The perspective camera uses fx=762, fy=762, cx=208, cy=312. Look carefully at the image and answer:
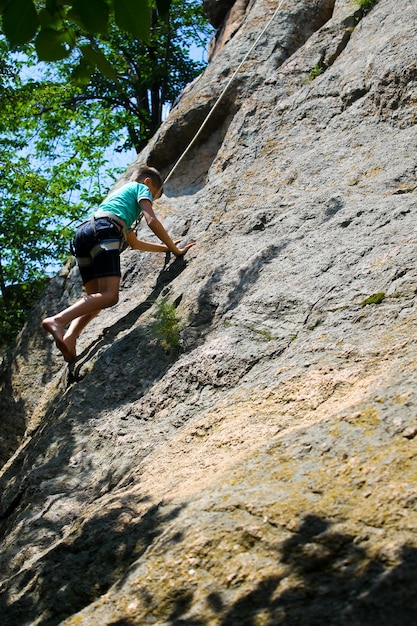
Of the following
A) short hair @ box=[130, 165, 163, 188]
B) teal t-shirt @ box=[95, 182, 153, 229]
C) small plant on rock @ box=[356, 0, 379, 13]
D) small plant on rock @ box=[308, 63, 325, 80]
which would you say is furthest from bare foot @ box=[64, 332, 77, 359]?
small plant on rock @ box=[356, 0, 379, 13]

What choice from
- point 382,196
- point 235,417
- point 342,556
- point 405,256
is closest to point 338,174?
point 382,196

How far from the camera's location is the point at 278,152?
747cm

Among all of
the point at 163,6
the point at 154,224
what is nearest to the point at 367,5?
the point at 154,224

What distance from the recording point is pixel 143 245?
7.39 meters

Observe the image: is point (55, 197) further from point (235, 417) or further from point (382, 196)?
point (235, 417)

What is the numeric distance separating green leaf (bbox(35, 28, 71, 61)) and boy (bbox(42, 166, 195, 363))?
3114mm

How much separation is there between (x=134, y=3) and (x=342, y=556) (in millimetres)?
2406

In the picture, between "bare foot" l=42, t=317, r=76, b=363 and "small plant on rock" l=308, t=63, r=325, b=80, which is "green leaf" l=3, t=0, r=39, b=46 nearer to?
"bare foot" l=42, t=317, r=76, b=363

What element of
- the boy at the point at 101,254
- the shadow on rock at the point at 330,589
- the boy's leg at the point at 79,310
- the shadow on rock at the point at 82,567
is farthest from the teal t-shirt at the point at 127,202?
the shadow on rock at the point at 330,589

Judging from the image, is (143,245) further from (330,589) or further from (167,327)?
(330,589)

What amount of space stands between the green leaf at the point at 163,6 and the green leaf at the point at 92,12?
0.24 meters

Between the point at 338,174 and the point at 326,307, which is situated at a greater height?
the point at 338,174

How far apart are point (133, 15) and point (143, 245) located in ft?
14.0

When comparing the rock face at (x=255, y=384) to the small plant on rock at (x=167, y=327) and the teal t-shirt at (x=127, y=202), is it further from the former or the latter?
the teal t-shirt at (x=127, y=202)
